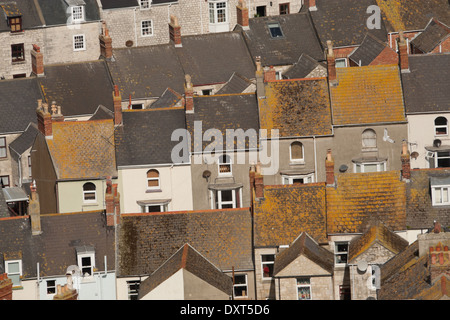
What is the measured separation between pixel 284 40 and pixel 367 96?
15728mm

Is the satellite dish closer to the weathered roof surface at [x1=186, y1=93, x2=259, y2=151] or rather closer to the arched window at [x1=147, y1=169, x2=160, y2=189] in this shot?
the weathered roof surface at [x1=186, y1=93, x2=259, y2=151]

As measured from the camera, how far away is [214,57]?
72500 millimetres

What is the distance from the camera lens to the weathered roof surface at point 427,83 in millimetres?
59938

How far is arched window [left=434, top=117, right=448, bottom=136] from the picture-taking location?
60.2 m

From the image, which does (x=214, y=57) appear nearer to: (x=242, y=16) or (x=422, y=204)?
(x=242, y=16)

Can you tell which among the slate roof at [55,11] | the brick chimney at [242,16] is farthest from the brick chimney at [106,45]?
the brick chimney at [242,16]

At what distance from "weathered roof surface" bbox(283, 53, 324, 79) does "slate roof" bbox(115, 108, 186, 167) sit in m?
11.1

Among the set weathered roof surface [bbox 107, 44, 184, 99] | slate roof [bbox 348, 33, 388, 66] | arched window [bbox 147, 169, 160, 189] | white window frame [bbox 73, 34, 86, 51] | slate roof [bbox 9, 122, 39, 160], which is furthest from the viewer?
white window frame [bbox 73, 34, 86, 51]

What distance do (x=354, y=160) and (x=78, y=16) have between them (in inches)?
1080

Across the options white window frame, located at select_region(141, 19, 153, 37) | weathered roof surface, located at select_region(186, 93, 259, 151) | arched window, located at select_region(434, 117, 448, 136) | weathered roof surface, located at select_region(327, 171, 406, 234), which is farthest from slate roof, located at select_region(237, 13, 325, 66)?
weathered roof surface, located at select_region(327, 171, 406, 234)

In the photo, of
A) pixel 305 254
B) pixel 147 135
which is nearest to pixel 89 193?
pixel 147 135

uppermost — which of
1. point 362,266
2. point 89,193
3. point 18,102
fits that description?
point 18,102

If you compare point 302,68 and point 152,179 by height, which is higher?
point 302,68
